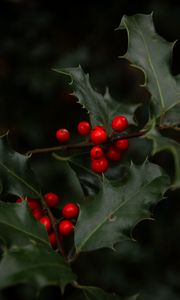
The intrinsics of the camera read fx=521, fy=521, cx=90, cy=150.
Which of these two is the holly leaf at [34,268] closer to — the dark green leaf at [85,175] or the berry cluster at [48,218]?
the berry cluster at [48,218]

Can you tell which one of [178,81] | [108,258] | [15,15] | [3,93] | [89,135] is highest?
[178,81]

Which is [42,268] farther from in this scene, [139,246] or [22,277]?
[139,246]

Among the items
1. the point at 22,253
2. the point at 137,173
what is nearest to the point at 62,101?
the point at 137,173

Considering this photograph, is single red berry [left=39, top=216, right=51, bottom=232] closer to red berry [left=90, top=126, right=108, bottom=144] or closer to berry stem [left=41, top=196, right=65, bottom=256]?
berry stem [left=41, top=196, right=65, bottom=256]

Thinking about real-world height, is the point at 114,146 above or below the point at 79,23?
above

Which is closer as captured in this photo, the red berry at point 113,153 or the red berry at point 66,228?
the red berry at point 66,228

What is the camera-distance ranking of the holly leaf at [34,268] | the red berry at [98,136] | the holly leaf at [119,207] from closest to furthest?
the holly leaf at [34,268] < the holly leaf at [119,207] < the red berry at [98,136]

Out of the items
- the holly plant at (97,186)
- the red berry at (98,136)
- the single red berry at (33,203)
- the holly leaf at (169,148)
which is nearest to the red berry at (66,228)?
the holly plant at (97,186)

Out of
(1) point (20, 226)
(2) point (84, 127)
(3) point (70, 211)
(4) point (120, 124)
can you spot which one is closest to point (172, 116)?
(4) point (120, 124)

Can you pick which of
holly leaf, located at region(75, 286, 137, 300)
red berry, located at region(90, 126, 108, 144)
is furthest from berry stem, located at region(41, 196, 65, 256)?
red berry, located at region(90, 126, 108, 144)
